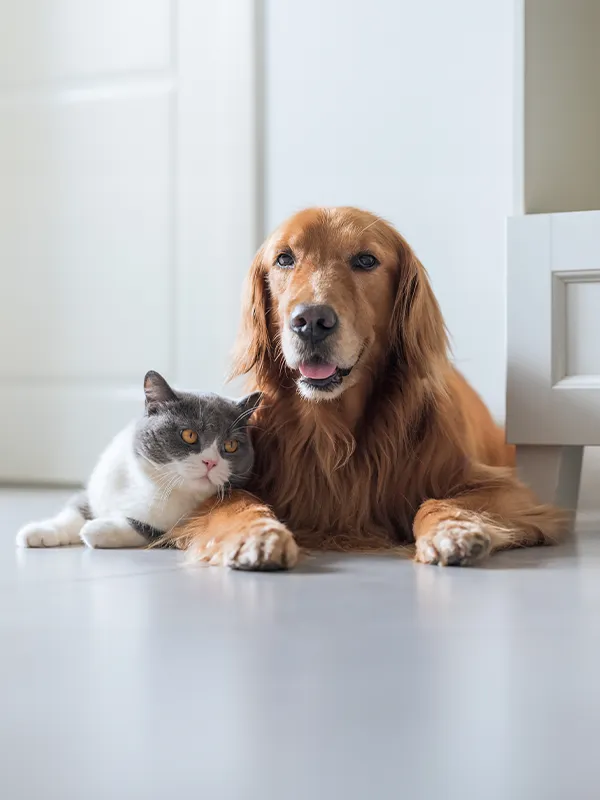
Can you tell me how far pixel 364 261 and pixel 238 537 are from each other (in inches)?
20.9

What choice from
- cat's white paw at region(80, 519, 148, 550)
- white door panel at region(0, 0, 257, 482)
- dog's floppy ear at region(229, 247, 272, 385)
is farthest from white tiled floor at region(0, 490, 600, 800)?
white door panel at region(0, 0, 257, 482)

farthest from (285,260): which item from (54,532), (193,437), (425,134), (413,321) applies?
(425,134)

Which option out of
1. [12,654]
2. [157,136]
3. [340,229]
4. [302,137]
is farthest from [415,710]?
[157,136]

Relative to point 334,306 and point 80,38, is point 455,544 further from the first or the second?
point 80,38

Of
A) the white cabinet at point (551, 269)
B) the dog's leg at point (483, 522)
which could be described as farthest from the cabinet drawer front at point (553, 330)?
the dog's leg at point (483, 522)

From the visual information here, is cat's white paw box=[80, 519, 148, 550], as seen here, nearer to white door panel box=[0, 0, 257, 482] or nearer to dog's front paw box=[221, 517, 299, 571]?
dog's front paw box=[221, 517, 299, 571]

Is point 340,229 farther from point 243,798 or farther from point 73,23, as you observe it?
point 73,23

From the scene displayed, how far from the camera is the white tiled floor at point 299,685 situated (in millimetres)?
588

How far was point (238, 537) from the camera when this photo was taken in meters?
1.33

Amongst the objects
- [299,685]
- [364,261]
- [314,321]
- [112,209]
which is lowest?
[299,685]

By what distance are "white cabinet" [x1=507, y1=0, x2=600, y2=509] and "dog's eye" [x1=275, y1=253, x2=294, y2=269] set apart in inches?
25.1

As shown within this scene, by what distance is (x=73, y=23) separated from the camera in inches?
117

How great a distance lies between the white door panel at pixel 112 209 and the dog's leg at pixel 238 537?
1.29 meters

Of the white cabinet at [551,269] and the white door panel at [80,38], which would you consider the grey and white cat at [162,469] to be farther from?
the white door panel at [80,38]
